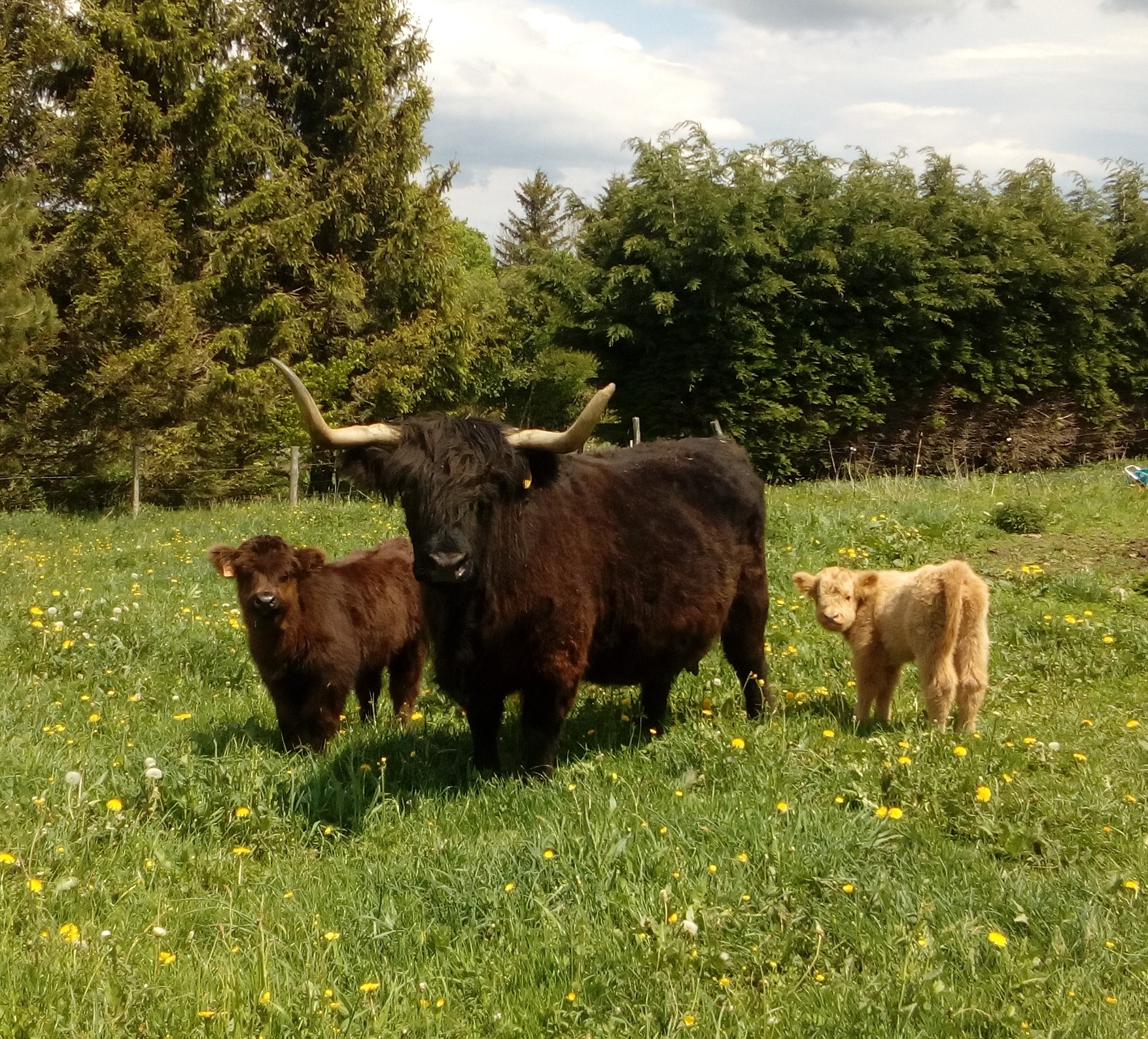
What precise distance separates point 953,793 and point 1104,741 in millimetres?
1428

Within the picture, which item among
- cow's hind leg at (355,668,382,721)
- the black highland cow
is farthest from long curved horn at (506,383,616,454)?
cow's hind leg at (355,668,382,721)

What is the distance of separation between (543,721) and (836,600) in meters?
2.00

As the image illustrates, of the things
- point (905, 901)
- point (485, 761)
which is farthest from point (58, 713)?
point (905, 901)

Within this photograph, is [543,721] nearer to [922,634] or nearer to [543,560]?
[543,560]

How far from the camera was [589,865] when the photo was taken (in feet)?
12.9

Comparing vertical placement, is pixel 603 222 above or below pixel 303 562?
above

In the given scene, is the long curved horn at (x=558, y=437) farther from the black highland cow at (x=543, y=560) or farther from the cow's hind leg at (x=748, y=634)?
the cow's hind leg at (x=748, y=634)

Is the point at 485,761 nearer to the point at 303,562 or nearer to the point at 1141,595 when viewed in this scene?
the point at 303,562

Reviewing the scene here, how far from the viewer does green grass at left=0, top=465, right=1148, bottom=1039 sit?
3.07 metres

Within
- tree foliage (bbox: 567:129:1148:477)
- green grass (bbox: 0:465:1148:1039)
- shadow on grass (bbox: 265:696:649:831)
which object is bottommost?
shadow on grass (bbox: 265:696:649:831)

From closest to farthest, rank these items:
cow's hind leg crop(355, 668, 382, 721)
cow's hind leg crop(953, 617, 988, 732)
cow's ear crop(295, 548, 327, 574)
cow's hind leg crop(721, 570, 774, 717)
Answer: cow's hind leg crop(953, 617, 988, 732), cow's ear crop(295, 548, 327, 574), cow's hind leg crop(721, 570, 774, 717), cow's hind leg crop(355, 668, 382, 721)

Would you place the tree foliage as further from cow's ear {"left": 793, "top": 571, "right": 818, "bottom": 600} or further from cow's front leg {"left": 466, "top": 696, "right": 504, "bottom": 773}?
cow's front leg {"left": 466, "top": 696, "right": 504, "bottom": 773}

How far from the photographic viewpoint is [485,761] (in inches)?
211

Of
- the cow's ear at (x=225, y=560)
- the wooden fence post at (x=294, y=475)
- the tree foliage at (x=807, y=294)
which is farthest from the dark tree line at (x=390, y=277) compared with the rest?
the cow's ear at (x=225, y=560)
